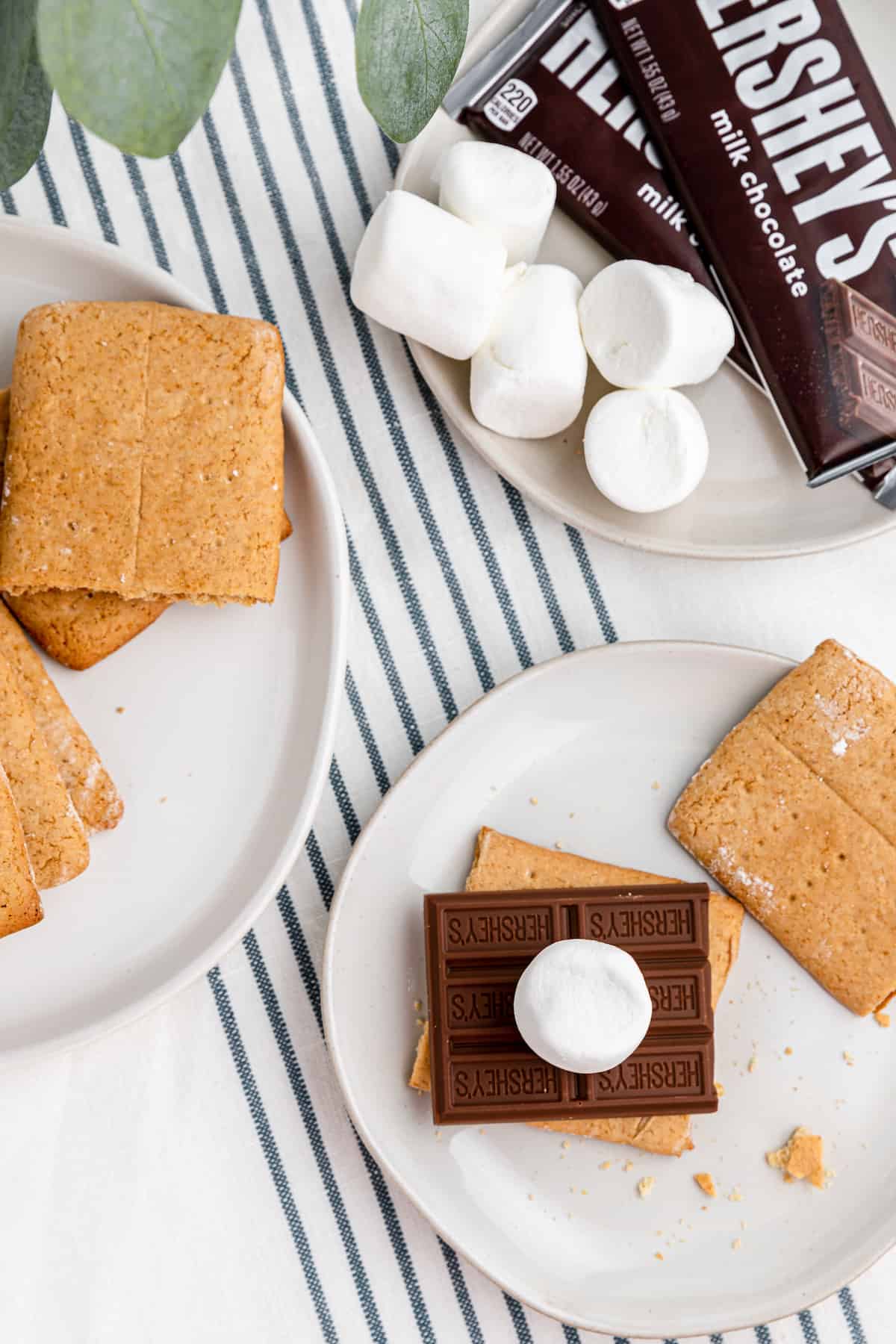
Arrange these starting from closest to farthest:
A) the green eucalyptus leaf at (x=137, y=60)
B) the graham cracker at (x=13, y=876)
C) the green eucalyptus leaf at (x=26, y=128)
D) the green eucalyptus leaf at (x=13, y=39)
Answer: the green eucalyptus leaf at (x=137, y=60) → the green eucalyptus leaf at (x=13, y=39) → the green eucalyptus leaf at (x=26, y=128) → the graham cracker at (x=13, y=876)

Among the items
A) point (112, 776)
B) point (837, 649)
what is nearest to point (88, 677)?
point (112, 776)

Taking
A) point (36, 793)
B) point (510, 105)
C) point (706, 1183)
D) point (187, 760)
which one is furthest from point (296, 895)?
point (510, 105)

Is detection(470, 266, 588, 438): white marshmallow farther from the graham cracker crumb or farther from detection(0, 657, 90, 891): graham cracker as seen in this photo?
the graham cracker crumb

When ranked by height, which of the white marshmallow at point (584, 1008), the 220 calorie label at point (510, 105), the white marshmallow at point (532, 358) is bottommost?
the white marshmallow at point (584, 1008)

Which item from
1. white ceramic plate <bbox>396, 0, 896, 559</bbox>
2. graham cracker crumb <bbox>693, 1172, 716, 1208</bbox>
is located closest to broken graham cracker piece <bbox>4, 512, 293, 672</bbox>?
white ceramic plate <bbox>396, 0, 896, 559</bbox>

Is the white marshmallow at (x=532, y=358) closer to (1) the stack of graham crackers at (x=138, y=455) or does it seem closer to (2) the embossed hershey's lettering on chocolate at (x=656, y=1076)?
(1) the stack of graham crackers at (x=138, y=455)

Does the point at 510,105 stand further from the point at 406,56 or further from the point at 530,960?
the point at 530,960

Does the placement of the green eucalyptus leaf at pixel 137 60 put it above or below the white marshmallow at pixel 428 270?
above

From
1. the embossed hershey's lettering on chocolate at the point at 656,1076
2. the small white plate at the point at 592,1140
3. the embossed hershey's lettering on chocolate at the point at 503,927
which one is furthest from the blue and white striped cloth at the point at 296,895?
the embossed hershey's lettering on chocolate at the point at 656,1076

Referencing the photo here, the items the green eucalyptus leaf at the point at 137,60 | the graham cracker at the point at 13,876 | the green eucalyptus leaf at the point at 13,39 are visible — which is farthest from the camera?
the graham cracker at the point at 13,876
